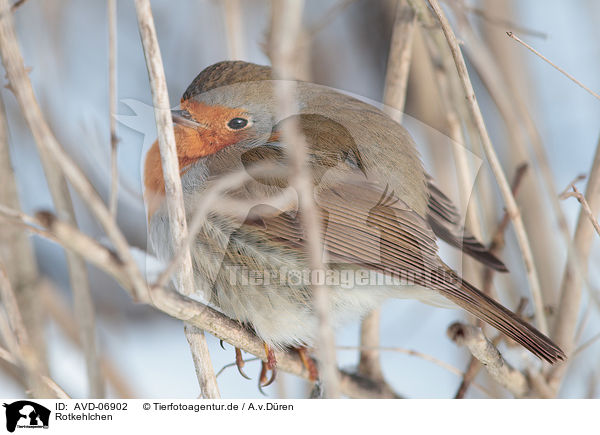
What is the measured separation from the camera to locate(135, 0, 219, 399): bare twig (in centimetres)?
116

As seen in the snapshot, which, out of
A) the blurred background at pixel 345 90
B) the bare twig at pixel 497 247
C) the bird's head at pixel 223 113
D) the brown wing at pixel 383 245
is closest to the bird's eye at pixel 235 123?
the bird's head at pixel 223 113

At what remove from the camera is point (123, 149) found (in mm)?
1408

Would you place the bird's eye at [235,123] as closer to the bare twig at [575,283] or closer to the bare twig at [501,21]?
the bare twig at [501,21]

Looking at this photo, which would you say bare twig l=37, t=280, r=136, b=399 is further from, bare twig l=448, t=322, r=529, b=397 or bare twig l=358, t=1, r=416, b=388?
bare twig l=448, t=322, r=529, b=397

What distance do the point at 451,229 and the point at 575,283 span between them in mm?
377

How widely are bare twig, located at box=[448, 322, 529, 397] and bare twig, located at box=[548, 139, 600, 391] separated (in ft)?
0.39

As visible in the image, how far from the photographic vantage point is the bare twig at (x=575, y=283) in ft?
5.34

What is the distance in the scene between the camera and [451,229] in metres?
1.84

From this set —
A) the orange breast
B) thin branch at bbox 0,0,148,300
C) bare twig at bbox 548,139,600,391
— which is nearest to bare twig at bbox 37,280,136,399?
the orange breast

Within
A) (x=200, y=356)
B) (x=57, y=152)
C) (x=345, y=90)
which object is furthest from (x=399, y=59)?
(x=57, y=152)
